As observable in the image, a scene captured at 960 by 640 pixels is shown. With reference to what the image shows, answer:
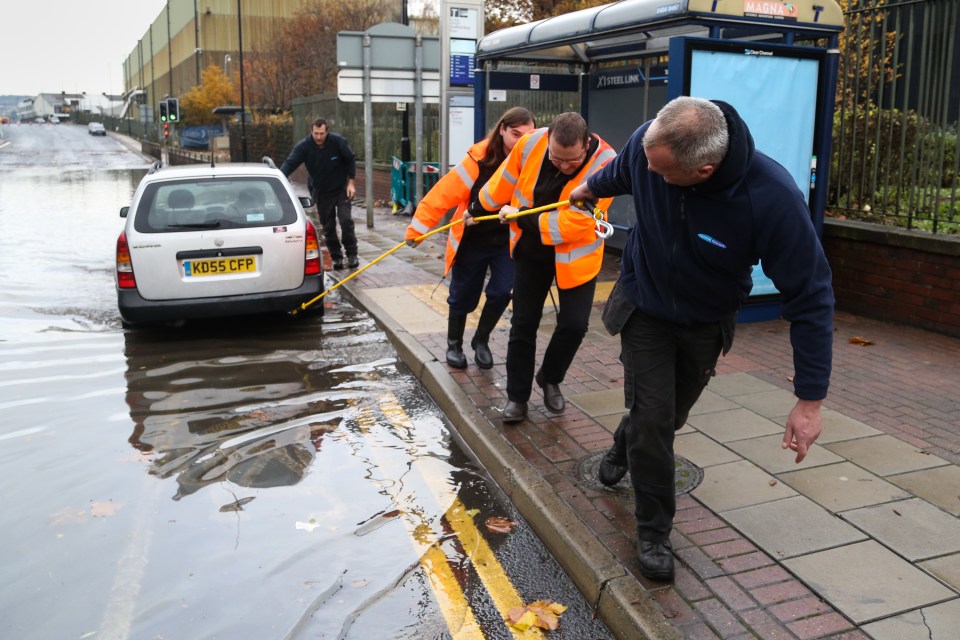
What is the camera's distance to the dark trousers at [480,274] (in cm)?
633

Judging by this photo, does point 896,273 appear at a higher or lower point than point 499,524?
higher

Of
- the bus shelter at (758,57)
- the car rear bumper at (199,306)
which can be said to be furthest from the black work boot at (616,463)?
the car rear bumper at (199,306)

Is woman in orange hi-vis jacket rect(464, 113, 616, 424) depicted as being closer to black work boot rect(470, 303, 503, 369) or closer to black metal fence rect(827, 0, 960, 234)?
black work boot rect(470, 303, 503, 369)

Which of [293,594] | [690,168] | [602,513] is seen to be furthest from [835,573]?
[293,594]

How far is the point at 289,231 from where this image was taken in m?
7.95

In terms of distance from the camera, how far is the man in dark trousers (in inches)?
438

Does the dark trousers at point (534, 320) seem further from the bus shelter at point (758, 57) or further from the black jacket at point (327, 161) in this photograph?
the black jacket at point (327, 161)

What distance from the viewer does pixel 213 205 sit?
7871 mm

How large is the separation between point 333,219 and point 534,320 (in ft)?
22.2

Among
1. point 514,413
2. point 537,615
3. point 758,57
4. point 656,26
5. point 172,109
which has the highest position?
point 172,109

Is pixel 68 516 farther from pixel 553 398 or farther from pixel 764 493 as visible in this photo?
pixel 764 493

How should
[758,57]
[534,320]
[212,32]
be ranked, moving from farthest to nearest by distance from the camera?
[212,32] → [758,57] → [534,320]

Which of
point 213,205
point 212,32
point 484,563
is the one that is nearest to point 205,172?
point 213,205

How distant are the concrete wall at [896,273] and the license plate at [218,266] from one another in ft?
17.1
